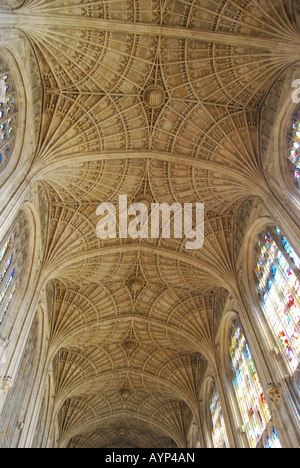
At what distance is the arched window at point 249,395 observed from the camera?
15.6 m

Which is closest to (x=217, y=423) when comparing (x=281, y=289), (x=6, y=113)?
(x=281, y=289)

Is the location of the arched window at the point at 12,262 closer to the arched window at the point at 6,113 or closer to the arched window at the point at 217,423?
the arched window at the point at 6,113

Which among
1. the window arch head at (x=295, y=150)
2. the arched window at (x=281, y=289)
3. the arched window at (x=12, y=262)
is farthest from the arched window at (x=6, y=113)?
the arched window at (x=281, y=289)

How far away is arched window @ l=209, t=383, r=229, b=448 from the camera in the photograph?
20.9 meters

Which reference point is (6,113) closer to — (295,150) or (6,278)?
(6,278)

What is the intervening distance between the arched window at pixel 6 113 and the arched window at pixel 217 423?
56.0 ft

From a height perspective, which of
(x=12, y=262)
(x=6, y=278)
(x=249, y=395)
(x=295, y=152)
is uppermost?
(x=295, y=152)

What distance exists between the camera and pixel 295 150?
1595cm

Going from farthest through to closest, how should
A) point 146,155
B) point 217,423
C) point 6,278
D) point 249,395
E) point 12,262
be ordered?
1. point 217,423
2. point 146,155
3. point 249,395
4. point 12,262
5. point 6,278

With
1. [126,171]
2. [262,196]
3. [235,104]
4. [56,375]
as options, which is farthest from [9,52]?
[56,375]

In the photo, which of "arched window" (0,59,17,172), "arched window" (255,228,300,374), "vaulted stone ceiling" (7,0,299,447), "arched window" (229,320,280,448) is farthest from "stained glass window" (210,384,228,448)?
"arched window" (0,59,17,172)

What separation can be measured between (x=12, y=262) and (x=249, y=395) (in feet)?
39.5
